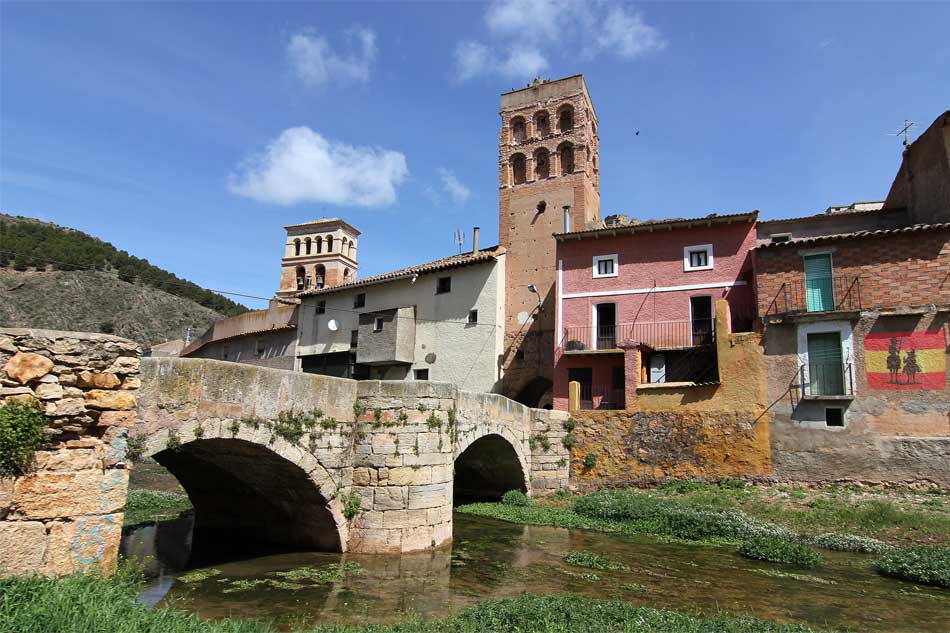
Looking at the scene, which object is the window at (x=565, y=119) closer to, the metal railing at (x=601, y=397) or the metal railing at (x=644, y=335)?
the metal railing at (x=644, y=335)

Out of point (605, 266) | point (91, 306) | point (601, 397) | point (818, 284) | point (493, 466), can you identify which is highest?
point (91, 306)

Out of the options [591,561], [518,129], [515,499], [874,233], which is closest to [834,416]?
[874,233]

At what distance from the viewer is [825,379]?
66.9ft

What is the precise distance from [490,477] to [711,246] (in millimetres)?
13361

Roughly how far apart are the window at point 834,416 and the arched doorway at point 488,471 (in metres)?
10.5

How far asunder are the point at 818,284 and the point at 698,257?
5095mm

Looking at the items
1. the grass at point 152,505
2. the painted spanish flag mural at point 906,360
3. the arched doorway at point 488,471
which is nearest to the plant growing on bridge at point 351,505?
the arched doorway at point 488,471

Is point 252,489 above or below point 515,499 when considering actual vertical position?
above

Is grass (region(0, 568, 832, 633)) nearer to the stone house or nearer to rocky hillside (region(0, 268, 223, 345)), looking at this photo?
the stone house

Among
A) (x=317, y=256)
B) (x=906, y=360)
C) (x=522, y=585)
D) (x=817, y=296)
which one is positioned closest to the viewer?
(x=522, y=585)

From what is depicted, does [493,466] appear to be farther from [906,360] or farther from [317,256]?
[317,256]

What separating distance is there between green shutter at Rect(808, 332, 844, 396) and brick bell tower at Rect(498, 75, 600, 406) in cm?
1094

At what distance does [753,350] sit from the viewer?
848 inches

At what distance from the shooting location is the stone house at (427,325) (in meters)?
29.7
